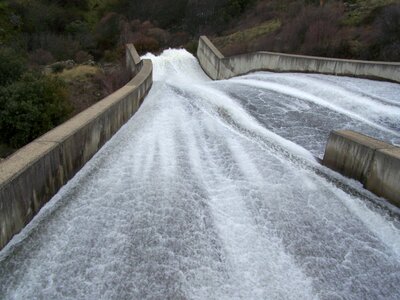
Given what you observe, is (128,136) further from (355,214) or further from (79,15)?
(79,15)

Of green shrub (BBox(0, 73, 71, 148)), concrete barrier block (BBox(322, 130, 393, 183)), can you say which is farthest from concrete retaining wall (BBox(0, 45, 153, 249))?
concrete barrier block (BBox(322, 130, 393, 183))

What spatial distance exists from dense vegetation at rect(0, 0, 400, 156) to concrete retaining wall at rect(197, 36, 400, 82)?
290 cm

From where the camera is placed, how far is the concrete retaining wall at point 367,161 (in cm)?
546

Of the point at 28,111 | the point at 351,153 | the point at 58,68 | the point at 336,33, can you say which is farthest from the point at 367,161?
the point at 58,68

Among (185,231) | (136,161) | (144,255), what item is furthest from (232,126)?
(144,255)

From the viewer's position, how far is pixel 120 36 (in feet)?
117

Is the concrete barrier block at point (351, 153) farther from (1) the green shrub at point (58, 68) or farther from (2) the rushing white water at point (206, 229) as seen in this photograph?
(1) the green shrub at point (58, 68)

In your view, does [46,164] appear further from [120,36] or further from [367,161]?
[120,36]

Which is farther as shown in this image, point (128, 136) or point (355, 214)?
point (128, 136)

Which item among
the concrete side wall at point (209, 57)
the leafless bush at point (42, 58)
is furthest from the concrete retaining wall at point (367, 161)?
the leafless bush at point (42, 58)

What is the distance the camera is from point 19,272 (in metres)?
3.93

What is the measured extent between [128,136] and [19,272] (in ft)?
14.4

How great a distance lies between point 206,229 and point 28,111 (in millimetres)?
8567

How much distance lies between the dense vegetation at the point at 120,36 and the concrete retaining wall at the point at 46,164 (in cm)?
493
